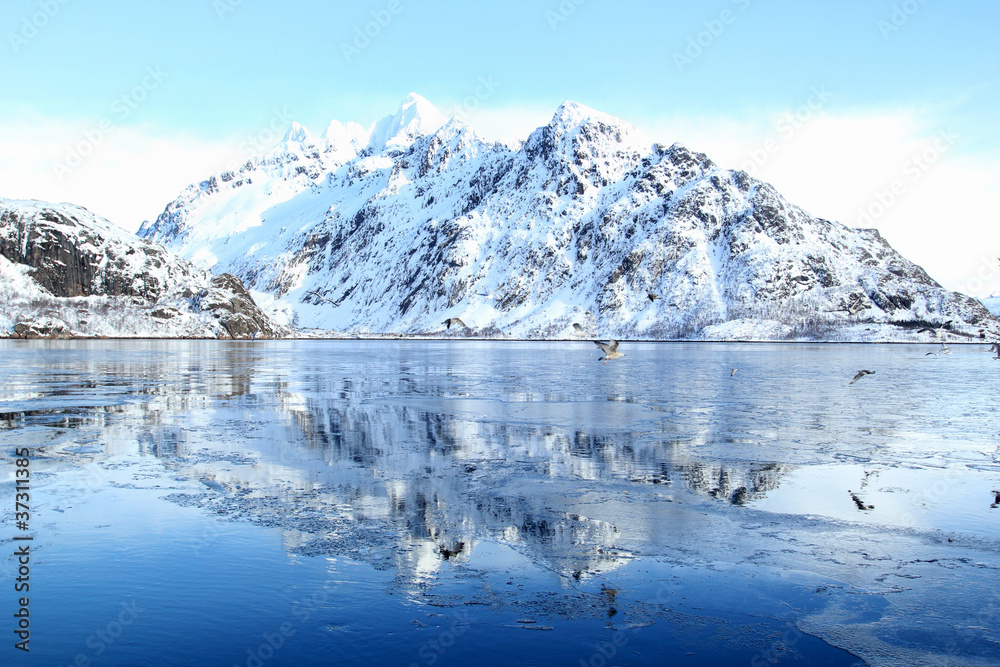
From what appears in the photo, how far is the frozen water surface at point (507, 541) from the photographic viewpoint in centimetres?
978

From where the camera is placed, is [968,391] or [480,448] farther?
[968,391]

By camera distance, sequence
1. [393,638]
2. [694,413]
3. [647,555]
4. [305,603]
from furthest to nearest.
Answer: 1. [694,413]
2. [647,555]
3. [305,603]
4. [393,638]

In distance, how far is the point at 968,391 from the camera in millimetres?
45344

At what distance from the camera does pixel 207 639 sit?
9.71 meters

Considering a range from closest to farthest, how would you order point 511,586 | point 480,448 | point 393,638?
point 393,638 → point 511,586 → point 480,448

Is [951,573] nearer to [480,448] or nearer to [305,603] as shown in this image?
[305,603]

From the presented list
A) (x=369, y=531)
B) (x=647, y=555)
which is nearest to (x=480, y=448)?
(x=369, y=531)

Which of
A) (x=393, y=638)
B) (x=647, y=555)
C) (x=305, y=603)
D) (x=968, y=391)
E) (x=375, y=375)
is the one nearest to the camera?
(x=393, y=638)

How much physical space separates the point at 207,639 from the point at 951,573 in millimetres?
12201

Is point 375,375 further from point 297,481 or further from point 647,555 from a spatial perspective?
point 647,555

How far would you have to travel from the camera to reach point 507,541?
1388 cm

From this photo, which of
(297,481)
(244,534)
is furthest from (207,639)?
(297,481)

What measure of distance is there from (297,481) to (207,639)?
9178 mm

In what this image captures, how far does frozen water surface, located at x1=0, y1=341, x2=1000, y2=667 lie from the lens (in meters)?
9.78
